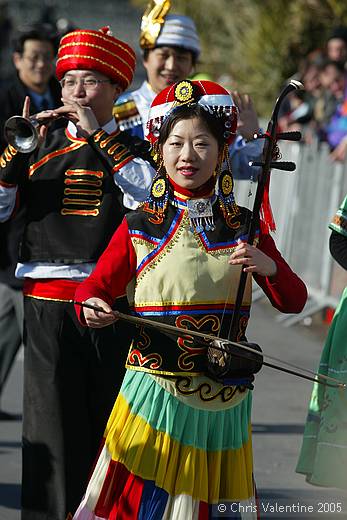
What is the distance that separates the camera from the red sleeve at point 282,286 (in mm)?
4633

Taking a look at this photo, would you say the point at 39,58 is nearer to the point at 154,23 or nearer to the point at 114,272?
the point at 154,23

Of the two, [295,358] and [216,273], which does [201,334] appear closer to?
[216,273]

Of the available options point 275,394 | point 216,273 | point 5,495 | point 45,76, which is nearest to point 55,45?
point 45,76

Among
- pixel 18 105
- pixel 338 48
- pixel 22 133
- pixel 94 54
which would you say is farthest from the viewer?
pixel 338 48

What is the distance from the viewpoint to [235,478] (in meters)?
4.62

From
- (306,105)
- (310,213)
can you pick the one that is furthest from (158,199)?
(306,105)

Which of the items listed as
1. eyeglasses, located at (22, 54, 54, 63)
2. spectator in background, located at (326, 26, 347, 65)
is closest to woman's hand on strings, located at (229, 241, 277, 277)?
eyeglasses, located at (22, 54, 54, 63)

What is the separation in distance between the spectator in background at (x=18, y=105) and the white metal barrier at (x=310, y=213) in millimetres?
3259

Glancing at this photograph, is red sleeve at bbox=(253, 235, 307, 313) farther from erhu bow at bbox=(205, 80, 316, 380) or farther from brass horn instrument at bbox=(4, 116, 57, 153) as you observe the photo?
brass horn instrument at bbox=(4, 116, 57, 153)

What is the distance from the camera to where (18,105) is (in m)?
8.09

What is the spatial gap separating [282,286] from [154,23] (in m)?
2.77

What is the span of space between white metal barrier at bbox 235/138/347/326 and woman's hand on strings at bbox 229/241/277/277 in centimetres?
694

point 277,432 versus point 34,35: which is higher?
point 34,35

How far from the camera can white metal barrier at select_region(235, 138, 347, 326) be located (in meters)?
12.0
